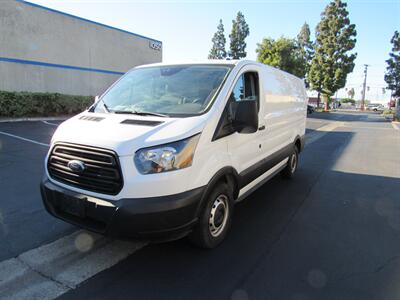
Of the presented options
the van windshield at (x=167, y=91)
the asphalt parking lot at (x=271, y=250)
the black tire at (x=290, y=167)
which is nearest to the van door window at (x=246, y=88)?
the van windshield at (x=167, y=91)

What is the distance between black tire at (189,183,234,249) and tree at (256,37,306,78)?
3157cm

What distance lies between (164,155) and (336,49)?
158 ft

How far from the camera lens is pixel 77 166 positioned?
2826 millimetres

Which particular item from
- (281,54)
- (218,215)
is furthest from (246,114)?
(281,54)

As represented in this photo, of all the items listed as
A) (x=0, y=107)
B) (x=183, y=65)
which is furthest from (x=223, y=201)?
(x=0, y=107)

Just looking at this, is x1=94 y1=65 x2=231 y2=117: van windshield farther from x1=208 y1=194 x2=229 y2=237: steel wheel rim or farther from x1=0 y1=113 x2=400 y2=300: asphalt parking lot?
x1=0 y1=113 x2=400 y2=300: asphalt parking lot

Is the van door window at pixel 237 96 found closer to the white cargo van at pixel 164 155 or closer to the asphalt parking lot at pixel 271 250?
the white cargo van at pixel 164 155

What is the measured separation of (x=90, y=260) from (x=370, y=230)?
11.4 feet

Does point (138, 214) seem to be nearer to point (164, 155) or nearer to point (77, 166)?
point (164, 155)

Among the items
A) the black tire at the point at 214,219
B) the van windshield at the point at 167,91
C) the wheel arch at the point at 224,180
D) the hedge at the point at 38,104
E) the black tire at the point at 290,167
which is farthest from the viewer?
the hedge at the point at 38,104

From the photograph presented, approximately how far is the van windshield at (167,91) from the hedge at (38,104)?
473 inches

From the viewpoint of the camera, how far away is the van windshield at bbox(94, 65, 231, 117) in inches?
130

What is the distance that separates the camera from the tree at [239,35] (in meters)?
48.4

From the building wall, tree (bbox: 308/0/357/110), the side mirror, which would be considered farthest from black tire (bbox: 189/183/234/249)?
tree (bbox: 308/0/357/110)
